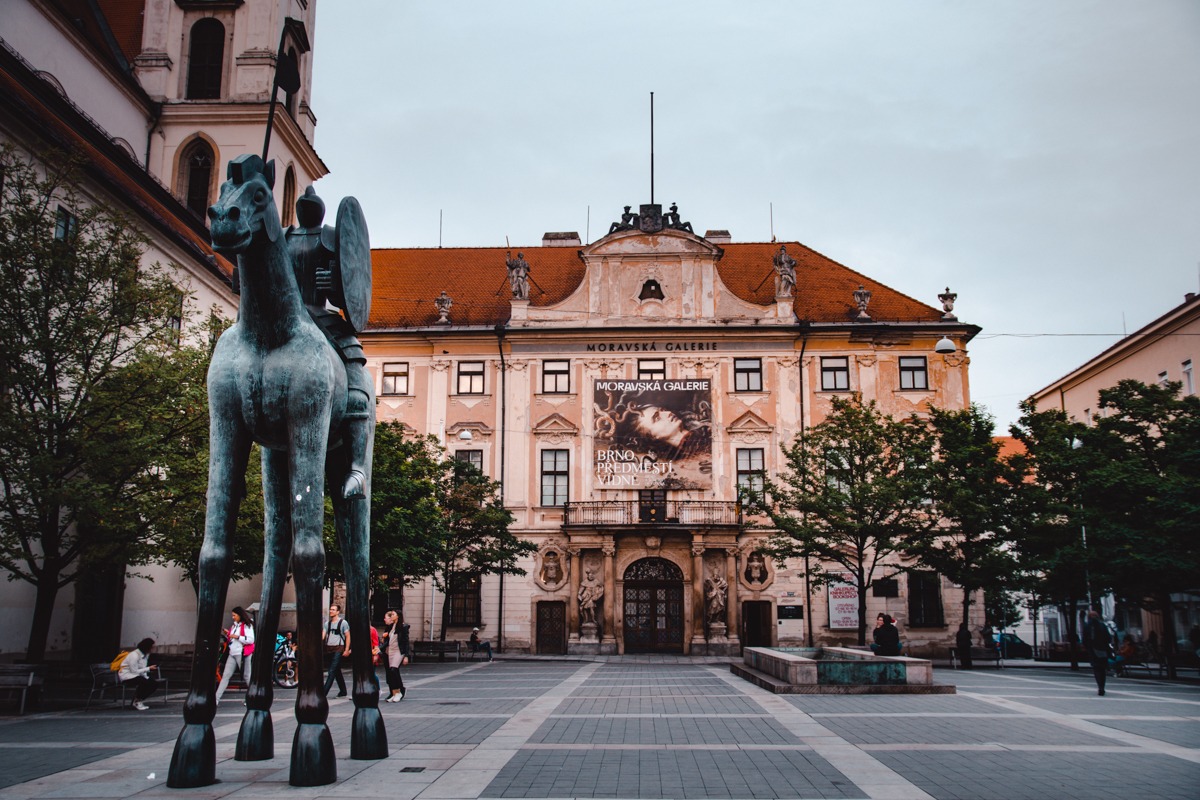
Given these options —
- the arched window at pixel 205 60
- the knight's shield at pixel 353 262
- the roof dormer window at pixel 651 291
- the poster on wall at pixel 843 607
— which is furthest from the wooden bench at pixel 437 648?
the knight's shield at pixel 353 262

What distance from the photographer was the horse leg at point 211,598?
23.8 feet

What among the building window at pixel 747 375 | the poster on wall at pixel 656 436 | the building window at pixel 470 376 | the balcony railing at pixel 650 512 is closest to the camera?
the balcony railing at pixel 650 512

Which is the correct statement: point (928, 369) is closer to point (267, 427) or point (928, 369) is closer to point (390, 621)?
point (390, 621)

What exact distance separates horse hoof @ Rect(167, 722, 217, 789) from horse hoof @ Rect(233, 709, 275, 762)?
899mm

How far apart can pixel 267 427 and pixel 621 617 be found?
Result: 32035 mm

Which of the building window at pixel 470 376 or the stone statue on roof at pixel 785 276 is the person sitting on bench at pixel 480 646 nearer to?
the building window at pixel 470 376

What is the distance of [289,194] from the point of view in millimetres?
37344

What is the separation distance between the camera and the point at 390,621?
16578 millimetres

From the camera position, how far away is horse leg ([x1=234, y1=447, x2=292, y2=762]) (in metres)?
8.23

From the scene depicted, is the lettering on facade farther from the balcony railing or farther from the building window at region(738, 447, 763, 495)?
the balcony railing

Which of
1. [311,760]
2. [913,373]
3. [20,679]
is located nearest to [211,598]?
[311,760]

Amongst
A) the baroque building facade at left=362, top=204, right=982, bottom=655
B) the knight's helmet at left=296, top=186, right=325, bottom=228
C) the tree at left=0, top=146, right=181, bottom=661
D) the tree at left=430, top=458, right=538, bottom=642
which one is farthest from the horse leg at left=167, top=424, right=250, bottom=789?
the baroque building facade at left=362, top=204, right=982, bottom=655

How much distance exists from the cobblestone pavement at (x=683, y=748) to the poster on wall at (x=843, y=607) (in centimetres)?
1937

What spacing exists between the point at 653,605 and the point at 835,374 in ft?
39.4
